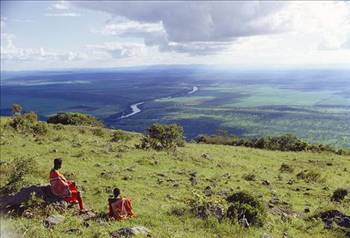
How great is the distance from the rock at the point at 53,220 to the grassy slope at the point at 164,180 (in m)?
0.22

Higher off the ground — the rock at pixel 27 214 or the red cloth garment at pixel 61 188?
the red cloth garment at pixel 61 188

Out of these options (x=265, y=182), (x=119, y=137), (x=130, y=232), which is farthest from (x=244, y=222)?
(x=119, y=137)

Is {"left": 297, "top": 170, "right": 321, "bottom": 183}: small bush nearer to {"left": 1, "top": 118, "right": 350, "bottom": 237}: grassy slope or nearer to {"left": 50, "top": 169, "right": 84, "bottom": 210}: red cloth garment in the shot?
{"left": 1, "top": 118, "right": 350, "bottom": 237}: grassy slope

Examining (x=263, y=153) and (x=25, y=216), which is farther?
(x=263, y=153)

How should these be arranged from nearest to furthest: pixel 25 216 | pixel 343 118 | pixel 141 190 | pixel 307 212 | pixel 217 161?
pixel 25 216
pixel 307 212
pixel 141 190
pixel 217 161
pixel 343 118

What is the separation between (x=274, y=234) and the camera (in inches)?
591

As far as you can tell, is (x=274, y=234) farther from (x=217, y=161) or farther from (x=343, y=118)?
(x=343, y=118)

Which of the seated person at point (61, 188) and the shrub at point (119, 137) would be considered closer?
the seated person at point (61, 188)

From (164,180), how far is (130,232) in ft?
35.3

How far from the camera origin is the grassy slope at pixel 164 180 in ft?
47.6

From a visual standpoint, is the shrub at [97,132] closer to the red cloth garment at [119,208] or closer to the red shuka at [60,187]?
the red shuka at [60,187]

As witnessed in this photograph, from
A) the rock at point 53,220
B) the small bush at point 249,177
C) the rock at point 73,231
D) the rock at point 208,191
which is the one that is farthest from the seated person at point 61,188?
the small bush at point 249,177

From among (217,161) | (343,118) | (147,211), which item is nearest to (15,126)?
(217,161)

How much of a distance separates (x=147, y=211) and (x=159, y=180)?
6974mm
